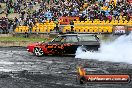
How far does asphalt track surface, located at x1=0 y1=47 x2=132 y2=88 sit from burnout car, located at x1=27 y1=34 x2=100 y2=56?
0.45 m

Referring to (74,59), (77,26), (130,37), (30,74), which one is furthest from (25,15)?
(30,74)

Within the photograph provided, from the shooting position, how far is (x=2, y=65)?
67.2ft

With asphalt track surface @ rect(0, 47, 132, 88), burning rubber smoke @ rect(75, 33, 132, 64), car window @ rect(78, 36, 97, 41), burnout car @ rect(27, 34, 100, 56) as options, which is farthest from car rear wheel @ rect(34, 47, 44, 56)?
car window @ rect(78, 36, 97, 41)

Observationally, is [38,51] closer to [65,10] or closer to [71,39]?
[71,39]

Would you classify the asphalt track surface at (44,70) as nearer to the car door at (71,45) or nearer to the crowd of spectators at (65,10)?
the car door at (71,45)

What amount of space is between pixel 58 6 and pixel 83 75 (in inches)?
959

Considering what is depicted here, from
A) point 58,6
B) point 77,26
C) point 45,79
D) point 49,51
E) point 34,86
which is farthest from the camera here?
point 58,6

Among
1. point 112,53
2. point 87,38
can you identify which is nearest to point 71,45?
point 87,38

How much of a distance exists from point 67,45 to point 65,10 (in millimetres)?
11329

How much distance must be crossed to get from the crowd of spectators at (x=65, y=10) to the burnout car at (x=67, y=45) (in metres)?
8.03

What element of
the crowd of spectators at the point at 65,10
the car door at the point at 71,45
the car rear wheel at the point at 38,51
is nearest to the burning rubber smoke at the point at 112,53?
the car door at the point at 71,45

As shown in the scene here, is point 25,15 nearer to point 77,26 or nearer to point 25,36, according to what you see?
point 25,36

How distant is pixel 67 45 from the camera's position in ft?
79.0

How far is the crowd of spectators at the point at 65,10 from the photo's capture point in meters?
33.5
